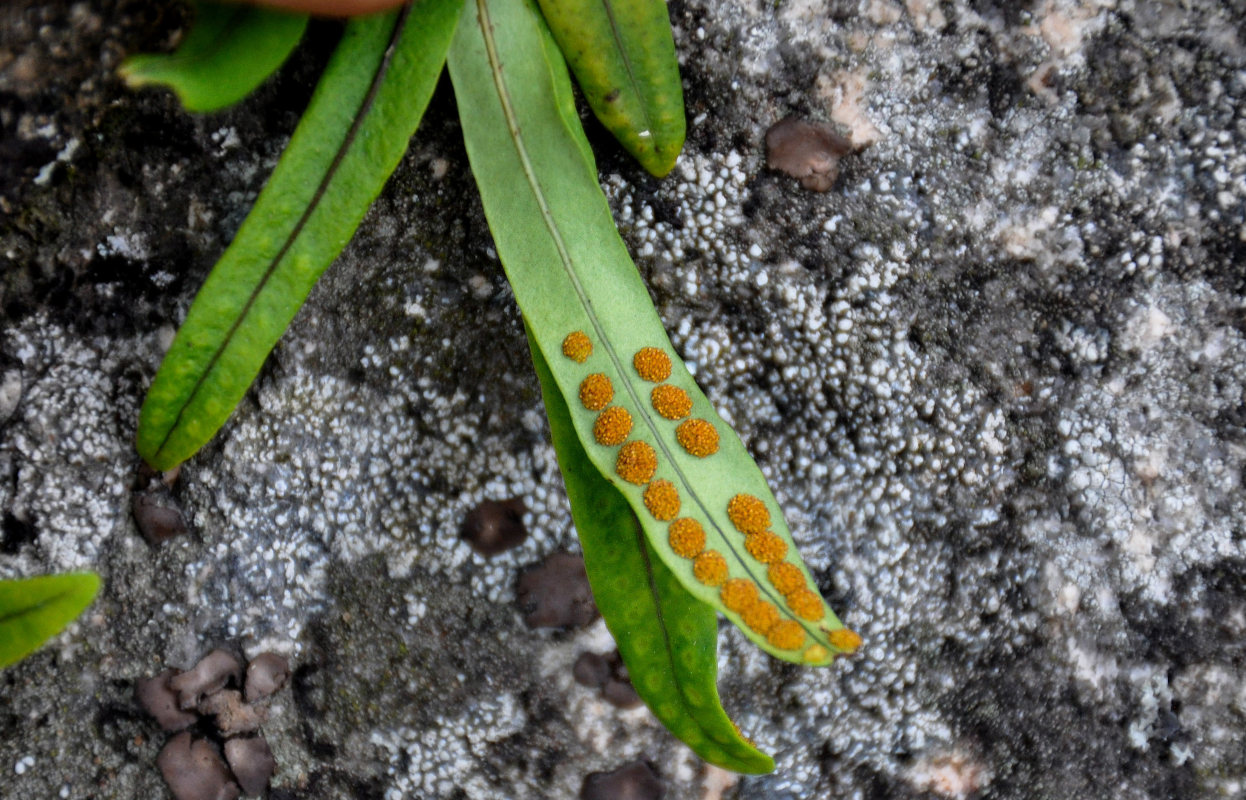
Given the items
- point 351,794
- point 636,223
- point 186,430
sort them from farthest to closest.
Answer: point 351,794, point 636,223, point 186,430

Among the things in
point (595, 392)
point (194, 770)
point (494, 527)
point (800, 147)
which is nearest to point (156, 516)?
point (194, 770)

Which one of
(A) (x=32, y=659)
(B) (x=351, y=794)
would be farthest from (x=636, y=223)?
(A) (x=32, y=659)

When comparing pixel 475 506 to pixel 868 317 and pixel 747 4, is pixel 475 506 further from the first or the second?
pixel 747 4

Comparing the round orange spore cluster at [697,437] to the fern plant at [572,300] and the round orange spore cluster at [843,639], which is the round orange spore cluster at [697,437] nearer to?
the fern plant at [572,300]

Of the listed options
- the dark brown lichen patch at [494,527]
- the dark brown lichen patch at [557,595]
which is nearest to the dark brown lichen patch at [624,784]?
the dark brown lichen patch at [557,595]

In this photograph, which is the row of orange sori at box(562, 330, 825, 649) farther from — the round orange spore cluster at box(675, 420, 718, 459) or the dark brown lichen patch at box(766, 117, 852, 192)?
the dark brown lichen patch at box(766, 117, 852, 192)

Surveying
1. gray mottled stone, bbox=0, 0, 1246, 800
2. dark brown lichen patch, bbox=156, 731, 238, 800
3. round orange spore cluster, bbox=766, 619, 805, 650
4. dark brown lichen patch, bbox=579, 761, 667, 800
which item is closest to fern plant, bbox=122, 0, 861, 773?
round orange spore cluster, bbox=766, 619, 805, 650

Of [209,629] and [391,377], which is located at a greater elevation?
[391,377]
